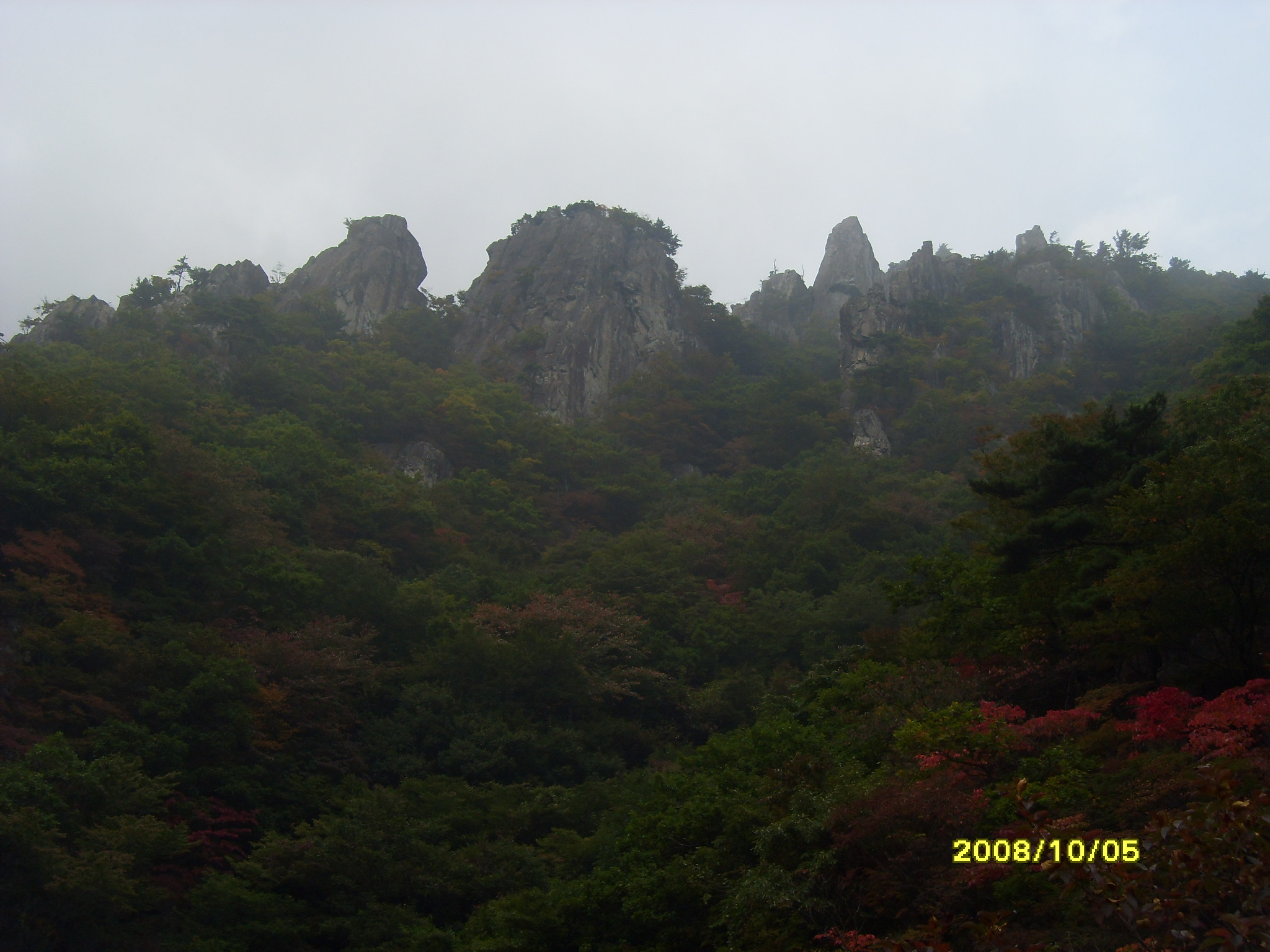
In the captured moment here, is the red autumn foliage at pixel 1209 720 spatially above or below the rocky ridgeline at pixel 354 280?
below

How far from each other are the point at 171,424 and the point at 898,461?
23945mm

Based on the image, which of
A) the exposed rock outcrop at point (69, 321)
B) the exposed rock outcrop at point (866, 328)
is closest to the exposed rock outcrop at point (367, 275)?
the exposed rock outcrop at point (69, 321)

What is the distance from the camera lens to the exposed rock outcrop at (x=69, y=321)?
35.8 meters

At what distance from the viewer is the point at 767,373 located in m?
46.1

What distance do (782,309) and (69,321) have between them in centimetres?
3759

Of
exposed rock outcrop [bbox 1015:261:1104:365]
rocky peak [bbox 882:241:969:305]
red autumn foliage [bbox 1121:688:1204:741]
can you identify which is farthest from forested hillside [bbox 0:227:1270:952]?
rocky peak [bbox 882:241:969:305]

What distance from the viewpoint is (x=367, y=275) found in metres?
49.1

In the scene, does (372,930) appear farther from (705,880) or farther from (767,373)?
(767,373)

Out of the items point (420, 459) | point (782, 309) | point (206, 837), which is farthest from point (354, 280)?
point (206, 837)

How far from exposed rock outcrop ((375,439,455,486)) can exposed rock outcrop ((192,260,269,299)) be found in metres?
13.8

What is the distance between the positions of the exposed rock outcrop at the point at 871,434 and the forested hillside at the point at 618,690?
5298mm
